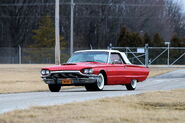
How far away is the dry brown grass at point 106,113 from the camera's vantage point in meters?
10.6

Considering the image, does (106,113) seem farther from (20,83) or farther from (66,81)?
(20,83)

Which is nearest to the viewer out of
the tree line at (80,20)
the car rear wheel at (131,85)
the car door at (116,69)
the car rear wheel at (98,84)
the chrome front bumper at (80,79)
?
the chrome front bumper at (80,79)

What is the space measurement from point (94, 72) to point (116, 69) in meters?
1.65

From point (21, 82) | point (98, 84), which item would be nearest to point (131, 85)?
point (98, 84)

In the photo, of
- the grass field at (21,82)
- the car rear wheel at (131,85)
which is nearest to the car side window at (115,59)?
the car rear wheel at (131,85)

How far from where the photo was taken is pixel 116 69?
2133cm

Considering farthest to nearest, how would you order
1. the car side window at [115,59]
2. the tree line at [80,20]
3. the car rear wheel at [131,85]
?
the tree line at [80,20]
the car rear wheel at [131,85]
the car side window at [115,59]

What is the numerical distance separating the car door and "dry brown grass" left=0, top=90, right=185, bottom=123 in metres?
6.29

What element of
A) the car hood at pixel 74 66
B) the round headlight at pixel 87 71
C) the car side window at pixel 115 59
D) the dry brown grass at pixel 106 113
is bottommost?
the dry brown grass at pixel 106 113

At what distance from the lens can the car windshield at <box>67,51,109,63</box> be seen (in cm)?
2123

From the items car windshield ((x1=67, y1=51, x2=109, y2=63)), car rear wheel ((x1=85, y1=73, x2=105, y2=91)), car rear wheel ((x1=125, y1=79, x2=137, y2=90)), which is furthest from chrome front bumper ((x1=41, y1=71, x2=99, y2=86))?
car rear wheel ((x1=125, y1=79, x2=137, y2=90))

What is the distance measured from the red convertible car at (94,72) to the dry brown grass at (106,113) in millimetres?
5069

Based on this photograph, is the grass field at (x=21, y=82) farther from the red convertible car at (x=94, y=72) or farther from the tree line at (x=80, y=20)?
the tree line at (x=80, y=20)

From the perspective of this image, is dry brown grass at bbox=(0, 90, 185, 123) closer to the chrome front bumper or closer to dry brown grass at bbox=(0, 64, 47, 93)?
the chrome front bumper
